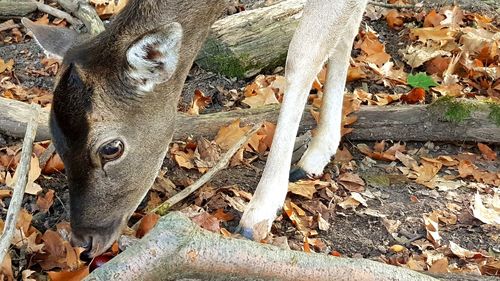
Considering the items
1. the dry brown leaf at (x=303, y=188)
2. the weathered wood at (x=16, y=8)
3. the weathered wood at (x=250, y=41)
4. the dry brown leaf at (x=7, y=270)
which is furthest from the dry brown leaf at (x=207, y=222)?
the weathered wood at (x=16, y=8)

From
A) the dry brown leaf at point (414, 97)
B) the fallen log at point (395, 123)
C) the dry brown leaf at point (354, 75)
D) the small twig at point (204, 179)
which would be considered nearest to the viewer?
the small twig at point (204, 179)

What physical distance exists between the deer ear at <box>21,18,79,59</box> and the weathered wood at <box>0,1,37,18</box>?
283cm

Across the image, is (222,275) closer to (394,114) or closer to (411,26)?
(394,114)

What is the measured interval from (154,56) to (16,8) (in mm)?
3710

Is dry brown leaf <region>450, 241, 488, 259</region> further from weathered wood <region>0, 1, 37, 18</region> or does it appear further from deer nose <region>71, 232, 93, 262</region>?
weathered wood <region>0, 1, 37, 18</region>

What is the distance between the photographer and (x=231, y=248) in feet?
9.70

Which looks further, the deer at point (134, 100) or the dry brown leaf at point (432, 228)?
the dry brown leaf at point (432, 228)

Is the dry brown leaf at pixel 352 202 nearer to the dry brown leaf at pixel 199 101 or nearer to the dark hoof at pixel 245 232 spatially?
the dark hoof at pixel 245 232

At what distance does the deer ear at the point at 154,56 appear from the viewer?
3.91m

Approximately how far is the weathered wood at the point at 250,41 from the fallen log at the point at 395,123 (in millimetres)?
855

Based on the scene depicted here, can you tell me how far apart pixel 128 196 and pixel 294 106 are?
1.19 metres

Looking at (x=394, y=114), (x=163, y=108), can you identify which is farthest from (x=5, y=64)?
(x=394, y=114)

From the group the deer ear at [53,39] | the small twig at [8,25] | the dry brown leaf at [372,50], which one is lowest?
the dry brown leaf at [372,50]

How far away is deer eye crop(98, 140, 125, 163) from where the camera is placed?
13.7 ft
